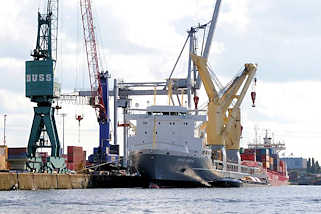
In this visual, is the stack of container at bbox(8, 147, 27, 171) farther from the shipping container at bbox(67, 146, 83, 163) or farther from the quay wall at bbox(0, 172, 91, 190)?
the shipping container at bbox(67, 146, 83, 163)

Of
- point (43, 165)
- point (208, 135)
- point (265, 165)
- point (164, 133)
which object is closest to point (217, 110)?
point (208, 135)

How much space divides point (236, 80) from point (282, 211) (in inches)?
2314

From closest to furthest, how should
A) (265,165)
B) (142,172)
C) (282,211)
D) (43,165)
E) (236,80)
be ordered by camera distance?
(282,211)
(142,172)
(43,165)
(236,80)
(265,165)

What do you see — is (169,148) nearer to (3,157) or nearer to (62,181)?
(62,181)

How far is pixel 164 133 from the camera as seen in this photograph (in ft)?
306

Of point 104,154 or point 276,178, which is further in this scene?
point 276,178

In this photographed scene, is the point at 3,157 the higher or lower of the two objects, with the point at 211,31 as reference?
lower

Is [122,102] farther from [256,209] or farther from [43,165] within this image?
[256,209]

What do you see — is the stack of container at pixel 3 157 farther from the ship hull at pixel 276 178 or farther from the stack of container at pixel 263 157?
the stack of container at pixel 263 157

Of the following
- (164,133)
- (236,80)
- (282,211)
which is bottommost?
(282,211)

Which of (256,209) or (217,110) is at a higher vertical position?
(217,110)

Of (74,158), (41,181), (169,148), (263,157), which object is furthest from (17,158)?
(263,157)

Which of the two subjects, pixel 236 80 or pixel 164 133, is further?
pixel 236 80

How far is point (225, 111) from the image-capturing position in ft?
368
